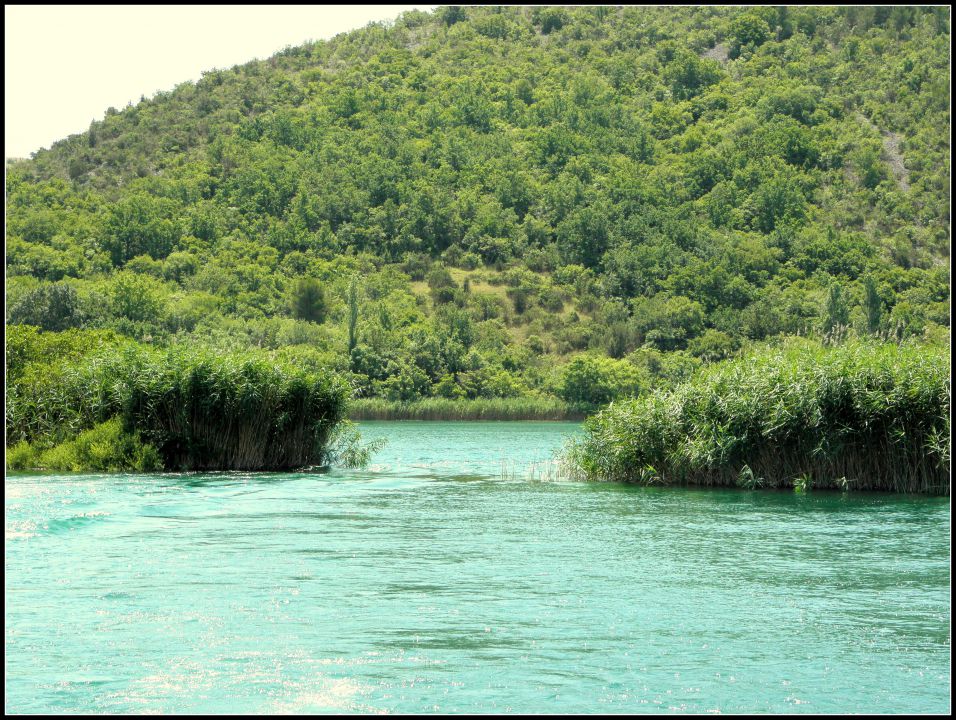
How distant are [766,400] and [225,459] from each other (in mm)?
13269

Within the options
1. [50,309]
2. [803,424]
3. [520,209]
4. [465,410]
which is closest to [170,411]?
[803,424]

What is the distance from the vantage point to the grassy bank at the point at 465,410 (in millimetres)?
88188

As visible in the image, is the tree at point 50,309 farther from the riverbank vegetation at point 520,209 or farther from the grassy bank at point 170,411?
the grassy bank at point 170,411

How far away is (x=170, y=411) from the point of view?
3145cm

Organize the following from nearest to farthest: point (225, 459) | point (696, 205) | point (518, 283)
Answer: point (225, 459) < point (518, 283) < point (696, 205)

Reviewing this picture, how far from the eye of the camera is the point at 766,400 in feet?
91.1

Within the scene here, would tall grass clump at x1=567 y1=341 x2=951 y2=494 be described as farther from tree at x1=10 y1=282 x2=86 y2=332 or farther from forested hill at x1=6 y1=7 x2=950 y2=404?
tree at x1=10 y1=282 x2=86 y2=332

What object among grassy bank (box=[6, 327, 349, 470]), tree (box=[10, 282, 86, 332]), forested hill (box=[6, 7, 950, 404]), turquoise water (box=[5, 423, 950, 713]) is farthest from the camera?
forested hill (box=[6, 7, 950, 404])

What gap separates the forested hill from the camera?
10412cm

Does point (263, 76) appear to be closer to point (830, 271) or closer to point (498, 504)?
point (830, 271)

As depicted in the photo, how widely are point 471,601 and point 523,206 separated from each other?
134 m

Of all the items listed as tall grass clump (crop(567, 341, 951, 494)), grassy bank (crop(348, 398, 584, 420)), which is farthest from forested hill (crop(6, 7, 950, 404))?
tall grass clump (crop(567, 341, 951, 494))

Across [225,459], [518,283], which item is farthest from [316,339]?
[225,459]

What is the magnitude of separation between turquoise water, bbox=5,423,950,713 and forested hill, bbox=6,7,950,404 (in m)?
62.3
